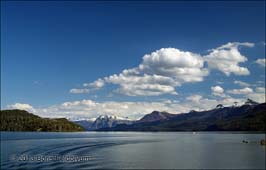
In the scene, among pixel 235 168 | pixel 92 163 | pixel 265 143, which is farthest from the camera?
pixel 265 143

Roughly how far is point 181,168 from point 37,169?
94.9 ft

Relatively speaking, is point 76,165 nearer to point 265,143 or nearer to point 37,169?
point 37,169

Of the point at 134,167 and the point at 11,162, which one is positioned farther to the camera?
the point at 11,162

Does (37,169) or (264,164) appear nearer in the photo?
(37,169)

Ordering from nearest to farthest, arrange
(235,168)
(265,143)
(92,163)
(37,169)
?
(37,169) → (235,168) → (92,163) → (265,143)

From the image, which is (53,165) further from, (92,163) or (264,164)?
(264,164)

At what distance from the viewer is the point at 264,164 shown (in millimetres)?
78562

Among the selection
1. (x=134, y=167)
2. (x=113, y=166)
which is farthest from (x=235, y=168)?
(x=113, y=166)

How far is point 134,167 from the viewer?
69.7 m

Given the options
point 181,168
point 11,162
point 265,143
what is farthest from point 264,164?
point 265,143

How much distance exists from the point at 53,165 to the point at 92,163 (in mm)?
9479

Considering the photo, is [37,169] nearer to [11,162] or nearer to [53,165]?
[53,165]

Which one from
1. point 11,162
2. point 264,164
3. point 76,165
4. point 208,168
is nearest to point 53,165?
point 76,165

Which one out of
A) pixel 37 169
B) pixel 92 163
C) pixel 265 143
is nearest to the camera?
pixel 37 169
